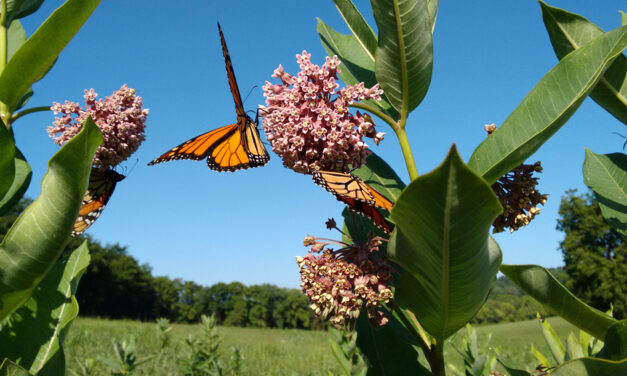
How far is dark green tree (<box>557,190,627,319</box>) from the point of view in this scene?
26188mm

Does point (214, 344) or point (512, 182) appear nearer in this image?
point (512, 182)

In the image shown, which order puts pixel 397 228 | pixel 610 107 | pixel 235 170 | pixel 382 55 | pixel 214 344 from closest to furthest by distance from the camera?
pixel 397 228 → pixel 382 55 → pixel 610 107 → pixel 235 170 → pixel 214 344

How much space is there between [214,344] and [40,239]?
109 inches

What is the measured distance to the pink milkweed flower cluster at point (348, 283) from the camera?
116cm

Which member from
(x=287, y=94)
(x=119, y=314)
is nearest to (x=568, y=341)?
(x=287, y=94)

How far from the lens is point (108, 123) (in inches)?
69.0

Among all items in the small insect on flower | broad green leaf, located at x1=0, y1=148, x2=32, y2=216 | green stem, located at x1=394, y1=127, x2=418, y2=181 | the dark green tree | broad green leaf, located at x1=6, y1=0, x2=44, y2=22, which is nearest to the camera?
green stem, located at x1=394, y1=127, x2=418, y2=181

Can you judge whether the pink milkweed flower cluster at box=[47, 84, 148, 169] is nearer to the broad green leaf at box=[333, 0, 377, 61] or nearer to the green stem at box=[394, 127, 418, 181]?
the broad green leaf at box=[333, 0, 377, 61]

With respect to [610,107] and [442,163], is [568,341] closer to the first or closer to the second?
[610,107]

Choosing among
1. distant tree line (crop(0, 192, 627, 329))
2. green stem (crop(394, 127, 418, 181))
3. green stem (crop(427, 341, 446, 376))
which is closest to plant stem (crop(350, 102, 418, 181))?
green stem (crop(394, 127, 418, 181))

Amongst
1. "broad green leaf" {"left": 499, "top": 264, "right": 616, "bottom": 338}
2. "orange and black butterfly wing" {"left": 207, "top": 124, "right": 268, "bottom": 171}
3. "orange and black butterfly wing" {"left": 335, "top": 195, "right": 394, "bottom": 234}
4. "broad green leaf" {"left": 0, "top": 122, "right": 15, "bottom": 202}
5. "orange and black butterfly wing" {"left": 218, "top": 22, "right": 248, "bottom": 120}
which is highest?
"orange and black butterfly wing" {"left": 218, "top": 22, "right": 248, "bottom": 120}

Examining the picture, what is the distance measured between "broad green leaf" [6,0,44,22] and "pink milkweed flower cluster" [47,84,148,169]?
340 millimetres

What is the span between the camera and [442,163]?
65cm

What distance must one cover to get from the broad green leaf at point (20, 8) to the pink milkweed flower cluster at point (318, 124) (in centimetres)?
106
